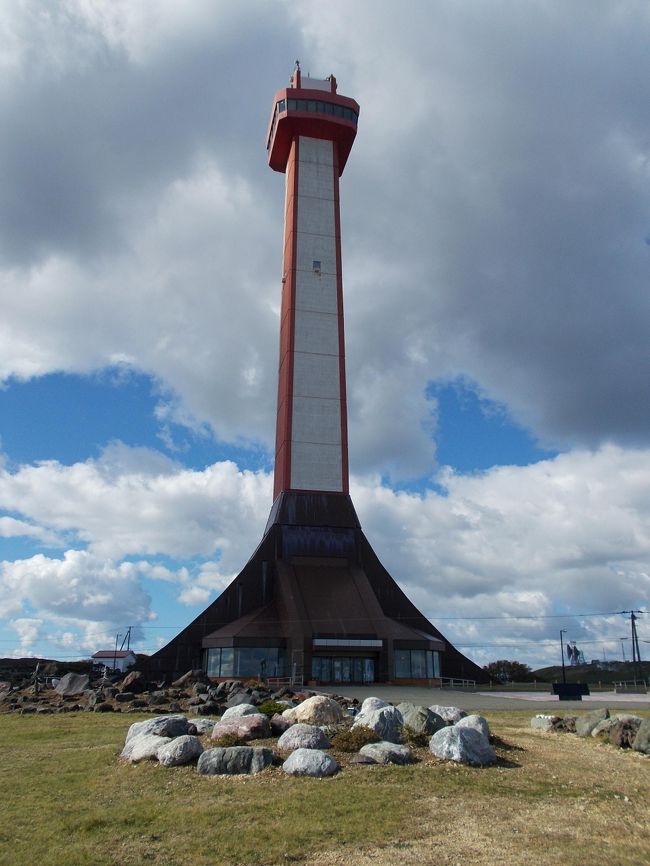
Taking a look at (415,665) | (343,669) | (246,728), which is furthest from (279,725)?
(415,665)

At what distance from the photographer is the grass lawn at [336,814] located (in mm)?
8969

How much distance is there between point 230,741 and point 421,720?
12.5 feet

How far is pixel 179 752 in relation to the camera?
43.0ft

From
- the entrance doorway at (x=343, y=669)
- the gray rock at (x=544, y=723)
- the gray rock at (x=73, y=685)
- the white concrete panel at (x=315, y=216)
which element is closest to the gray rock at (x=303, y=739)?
the gray rock at (x=544, y=723)

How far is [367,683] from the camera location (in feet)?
140

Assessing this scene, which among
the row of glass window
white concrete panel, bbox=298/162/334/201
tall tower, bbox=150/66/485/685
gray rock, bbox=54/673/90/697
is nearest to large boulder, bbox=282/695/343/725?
gray rock, bbox=54/673/90/697

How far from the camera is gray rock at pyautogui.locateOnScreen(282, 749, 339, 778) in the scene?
12.3 m

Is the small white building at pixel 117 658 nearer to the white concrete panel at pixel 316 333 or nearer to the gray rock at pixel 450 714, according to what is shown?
the white concrete panel at pixel 316 333

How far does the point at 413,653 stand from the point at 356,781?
3308 cm

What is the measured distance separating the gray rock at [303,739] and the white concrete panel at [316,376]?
38.2 m

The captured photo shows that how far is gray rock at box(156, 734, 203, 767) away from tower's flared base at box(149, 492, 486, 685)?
28389 millimetres

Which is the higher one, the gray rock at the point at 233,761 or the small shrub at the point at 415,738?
the small shrub at the point at 415,738

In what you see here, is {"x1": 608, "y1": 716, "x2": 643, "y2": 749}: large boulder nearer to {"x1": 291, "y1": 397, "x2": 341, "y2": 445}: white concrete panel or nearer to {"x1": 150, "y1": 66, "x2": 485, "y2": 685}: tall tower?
{"x1": 150, "y1": 66, "x2": 485, "y2": 685}: tall tower

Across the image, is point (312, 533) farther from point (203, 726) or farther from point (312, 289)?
point (203, 726)
